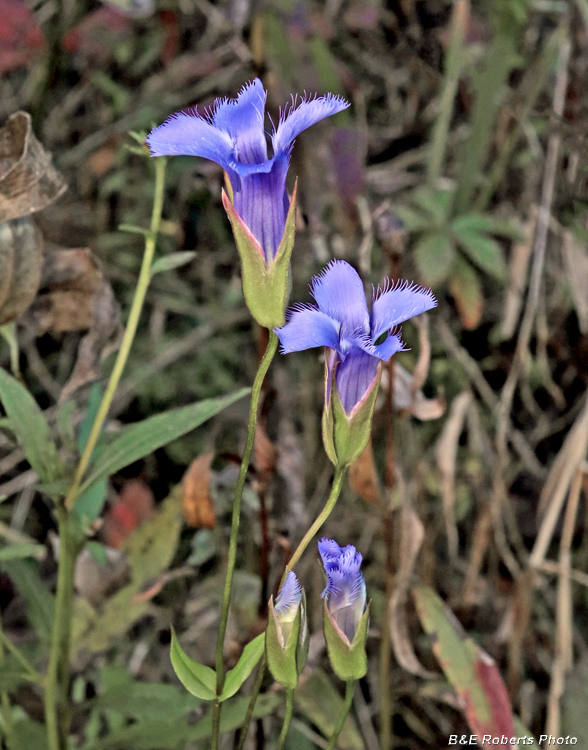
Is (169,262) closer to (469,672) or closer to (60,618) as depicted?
(60,618)

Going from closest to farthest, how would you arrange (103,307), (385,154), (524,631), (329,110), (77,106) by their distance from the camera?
(329,110) < (103,307) < (524,631) < (385,154) < (77,106)

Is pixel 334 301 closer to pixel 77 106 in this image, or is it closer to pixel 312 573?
pixel 312 573

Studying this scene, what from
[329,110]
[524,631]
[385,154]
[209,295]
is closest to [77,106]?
[209,295]

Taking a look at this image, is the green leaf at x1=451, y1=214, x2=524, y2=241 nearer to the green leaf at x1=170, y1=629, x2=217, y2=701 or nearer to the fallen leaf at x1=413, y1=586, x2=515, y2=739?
the fallen leaf at x1=413, y1=586, x2=515, y2=739

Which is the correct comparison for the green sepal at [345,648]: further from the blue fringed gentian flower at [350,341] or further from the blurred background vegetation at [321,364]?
the blurred background vegetation at [321,364]

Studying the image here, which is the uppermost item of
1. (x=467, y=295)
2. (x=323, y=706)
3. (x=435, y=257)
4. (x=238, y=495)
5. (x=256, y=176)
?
(x=256, y=176)

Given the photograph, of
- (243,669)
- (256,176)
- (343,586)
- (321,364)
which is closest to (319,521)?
(343,586)
